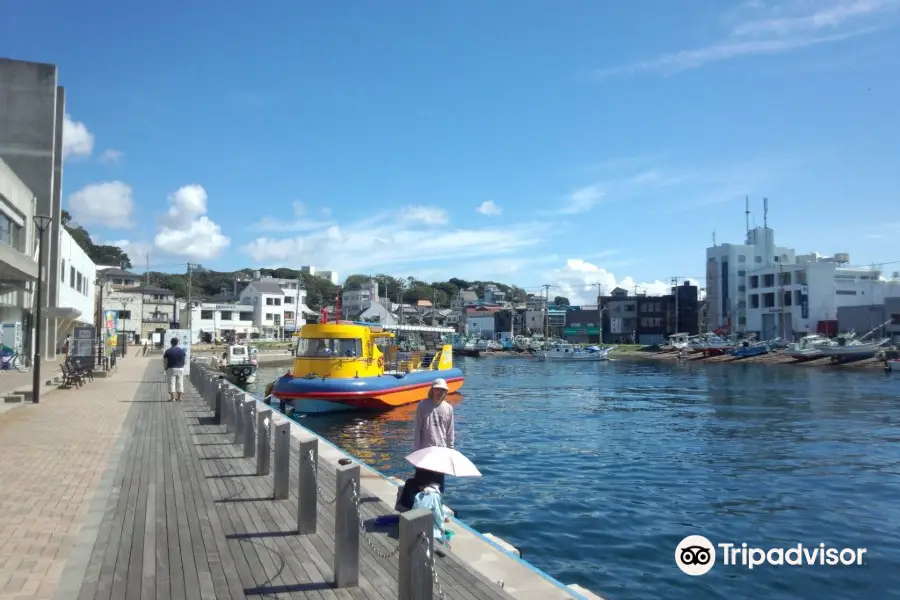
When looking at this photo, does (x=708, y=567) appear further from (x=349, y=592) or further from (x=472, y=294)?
(x=472, y=294)

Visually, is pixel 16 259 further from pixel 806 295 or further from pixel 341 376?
pixel 806 295

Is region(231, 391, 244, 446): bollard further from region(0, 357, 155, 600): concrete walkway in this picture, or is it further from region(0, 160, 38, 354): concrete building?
region(0, 160, 38, 354): concrete building

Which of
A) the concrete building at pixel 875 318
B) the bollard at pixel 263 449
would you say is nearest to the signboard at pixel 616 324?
the concrete building at pixel 875 318

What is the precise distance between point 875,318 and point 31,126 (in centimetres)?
7804

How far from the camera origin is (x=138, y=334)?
79562 mm

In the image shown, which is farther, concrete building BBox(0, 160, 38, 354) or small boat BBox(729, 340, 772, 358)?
small boat BBox(729, 340, 772, 358)

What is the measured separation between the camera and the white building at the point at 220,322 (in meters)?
80.9

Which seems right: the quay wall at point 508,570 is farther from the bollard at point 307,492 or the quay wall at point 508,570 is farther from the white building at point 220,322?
the white building at point 220,322

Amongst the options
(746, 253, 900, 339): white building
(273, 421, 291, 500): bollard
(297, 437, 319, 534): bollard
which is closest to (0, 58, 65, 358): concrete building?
(273, 421, 291, 500): bollard

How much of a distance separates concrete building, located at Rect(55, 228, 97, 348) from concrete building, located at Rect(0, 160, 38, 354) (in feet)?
5.27

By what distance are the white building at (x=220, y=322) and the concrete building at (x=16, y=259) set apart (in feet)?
143

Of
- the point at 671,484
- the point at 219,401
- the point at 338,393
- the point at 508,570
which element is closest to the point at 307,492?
the point at 508,570

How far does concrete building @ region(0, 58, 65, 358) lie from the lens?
34.6 meters

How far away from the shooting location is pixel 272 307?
88375 mm
